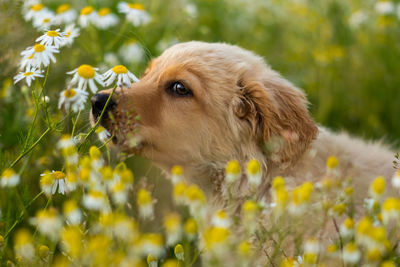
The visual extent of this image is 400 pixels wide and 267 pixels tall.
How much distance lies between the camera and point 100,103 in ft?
8.85

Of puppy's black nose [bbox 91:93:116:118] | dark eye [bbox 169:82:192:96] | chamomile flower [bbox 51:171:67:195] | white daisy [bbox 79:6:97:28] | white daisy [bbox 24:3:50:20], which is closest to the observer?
chamomile flower [bbox 51:171:67:195]

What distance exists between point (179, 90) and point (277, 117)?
25.3 inches

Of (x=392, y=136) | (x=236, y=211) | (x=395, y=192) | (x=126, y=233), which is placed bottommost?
(x=392, y=136)

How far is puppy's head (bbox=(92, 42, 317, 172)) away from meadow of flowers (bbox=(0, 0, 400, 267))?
0.19 m

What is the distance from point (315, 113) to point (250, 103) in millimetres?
2554

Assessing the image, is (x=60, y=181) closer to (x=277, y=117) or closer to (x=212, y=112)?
(x=212, y=112)

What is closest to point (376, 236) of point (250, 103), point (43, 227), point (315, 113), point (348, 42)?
point (43, 227)

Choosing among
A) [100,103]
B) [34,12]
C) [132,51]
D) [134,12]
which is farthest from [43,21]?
[132,51]

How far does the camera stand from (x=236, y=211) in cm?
296

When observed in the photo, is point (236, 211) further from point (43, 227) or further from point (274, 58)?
point (274, 58)

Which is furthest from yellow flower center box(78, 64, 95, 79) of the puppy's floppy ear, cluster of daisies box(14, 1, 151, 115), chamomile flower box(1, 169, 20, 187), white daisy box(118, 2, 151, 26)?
white daisy box(118, 2, 151, 26)

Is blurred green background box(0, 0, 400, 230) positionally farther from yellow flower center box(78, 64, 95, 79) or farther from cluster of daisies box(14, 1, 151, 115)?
yellow flower center box(78, 64, 95, 79)

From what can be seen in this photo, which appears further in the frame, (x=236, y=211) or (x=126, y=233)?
(x=236, y=211)

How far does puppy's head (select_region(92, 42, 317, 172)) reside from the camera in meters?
2.83
